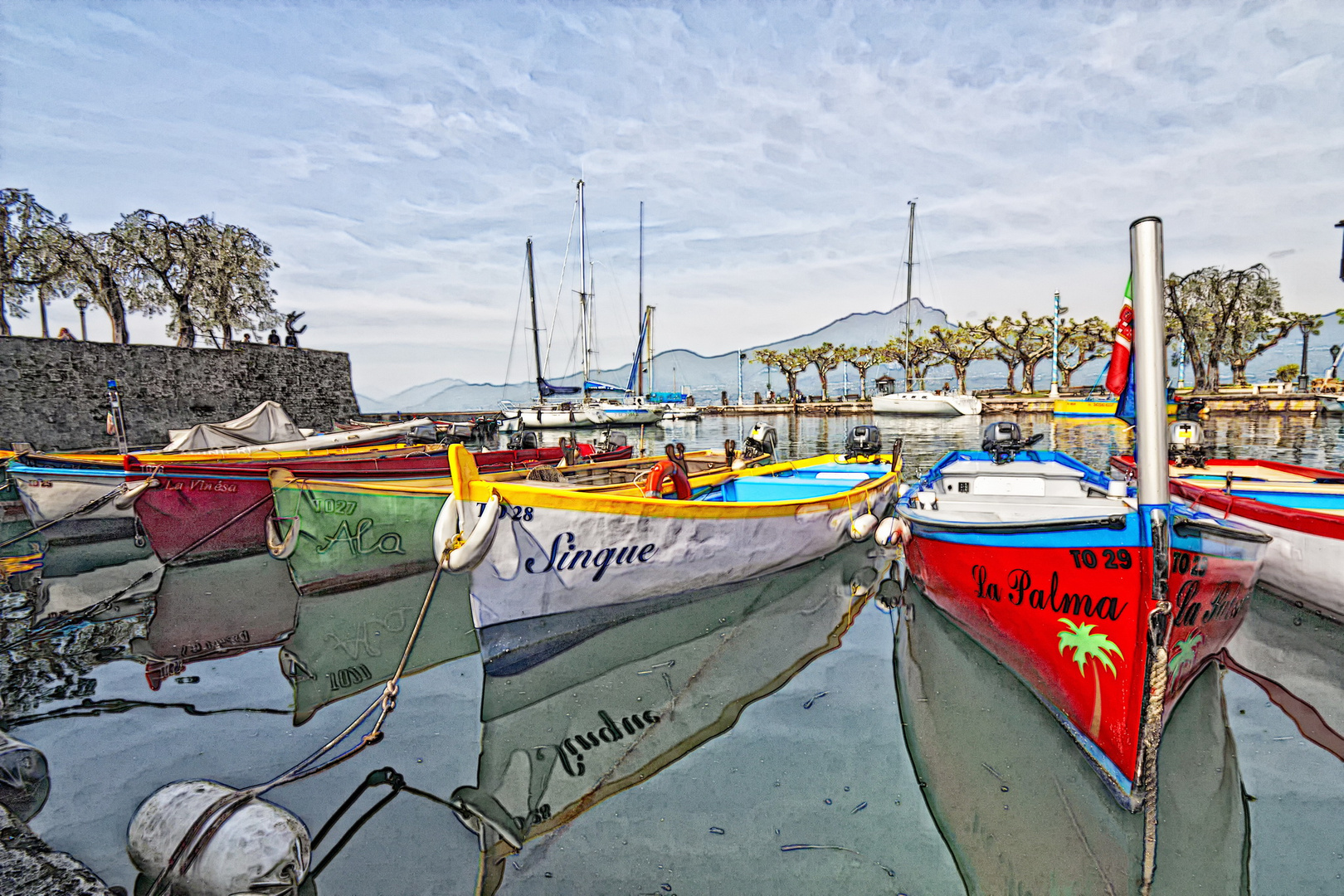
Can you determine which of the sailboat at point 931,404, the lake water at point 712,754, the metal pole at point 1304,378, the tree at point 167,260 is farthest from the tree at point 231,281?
the metal pole at point 1304,378

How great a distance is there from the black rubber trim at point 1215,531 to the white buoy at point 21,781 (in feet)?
27.8

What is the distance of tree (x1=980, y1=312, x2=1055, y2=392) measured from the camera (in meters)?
62.8

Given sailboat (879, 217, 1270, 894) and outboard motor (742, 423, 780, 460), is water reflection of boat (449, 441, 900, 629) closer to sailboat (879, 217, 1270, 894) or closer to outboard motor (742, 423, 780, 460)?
sailboat (879, 217, 1270, 894)

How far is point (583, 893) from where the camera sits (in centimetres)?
397

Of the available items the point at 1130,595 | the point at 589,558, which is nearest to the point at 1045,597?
the point at 1130,595

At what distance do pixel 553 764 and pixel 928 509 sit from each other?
5.26 metres

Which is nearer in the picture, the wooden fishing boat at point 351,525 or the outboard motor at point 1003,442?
the wooden fishing boat at point 351,525

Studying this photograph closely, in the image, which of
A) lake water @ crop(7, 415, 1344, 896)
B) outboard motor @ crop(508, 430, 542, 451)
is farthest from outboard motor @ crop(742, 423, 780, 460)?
outboard motor @ crop(508, 430, 542, 451)

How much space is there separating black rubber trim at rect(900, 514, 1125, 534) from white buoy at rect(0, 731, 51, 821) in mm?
7992

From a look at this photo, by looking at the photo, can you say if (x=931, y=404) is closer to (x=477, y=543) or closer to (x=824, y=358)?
(x=824, y=358)

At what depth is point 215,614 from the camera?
9.39 m

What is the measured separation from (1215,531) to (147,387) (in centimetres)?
3826

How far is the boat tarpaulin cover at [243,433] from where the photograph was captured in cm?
1627

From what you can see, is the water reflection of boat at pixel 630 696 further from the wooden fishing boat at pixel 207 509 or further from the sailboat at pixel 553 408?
the sailboat at pixel 553 408
